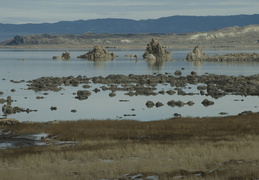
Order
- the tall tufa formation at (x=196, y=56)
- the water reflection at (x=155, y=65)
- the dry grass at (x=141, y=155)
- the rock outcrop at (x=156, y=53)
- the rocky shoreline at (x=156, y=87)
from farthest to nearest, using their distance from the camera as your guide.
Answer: the rock outcrop at (x=156, y=53) → the tall tufa formation at (x=196, y=56) → the water reflection at (x=155, y=65) → the rocky shoreline at (x=156, y=87) → the dry grass at (x=141, y=155)

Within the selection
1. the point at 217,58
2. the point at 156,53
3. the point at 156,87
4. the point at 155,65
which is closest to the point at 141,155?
the point at 156,87

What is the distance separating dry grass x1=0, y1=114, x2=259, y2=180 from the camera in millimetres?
17500

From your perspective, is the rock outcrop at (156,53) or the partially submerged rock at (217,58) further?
the rock outcrop at (156,53)

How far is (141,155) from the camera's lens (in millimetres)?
21891

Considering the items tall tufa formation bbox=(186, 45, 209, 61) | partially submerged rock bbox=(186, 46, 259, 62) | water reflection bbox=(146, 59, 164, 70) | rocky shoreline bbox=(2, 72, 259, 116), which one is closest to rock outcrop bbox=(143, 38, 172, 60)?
tall tufa formation bbox=(186, 45, 209, 61)

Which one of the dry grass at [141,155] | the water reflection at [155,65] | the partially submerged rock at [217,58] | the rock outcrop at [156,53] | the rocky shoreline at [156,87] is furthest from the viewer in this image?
the rock outcrop at [156,53]

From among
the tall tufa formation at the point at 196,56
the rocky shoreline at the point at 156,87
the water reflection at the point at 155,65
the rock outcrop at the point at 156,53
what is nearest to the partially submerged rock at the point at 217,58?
the tall tufa formation at the point at 196,56

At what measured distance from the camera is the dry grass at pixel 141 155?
17.5 m

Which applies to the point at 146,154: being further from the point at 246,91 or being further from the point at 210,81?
the point at 210,81

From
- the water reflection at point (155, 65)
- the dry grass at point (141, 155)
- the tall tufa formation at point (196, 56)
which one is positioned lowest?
the water reflection at point (155, 65)

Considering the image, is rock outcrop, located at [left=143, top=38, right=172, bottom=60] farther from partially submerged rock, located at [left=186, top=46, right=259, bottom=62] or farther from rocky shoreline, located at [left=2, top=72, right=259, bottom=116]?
rocky shoreline, located at [left=2, top=72, right=259, bottom=116]

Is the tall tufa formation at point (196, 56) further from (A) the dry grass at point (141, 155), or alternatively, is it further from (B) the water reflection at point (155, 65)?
(A) the dry grass at point (141, 155)

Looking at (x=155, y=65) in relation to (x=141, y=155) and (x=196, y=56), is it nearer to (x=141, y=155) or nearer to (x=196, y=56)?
(x=196, y=56)

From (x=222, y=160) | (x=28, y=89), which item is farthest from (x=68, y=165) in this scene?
(x=28, y=89)
